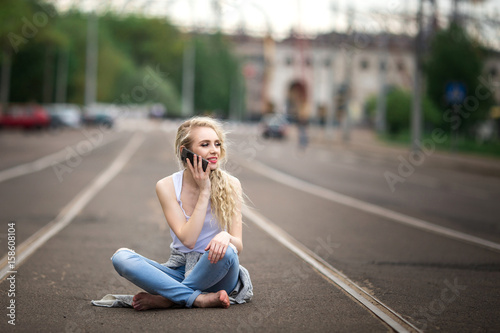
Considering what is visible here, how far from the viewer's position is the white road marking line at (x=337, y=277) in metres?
5.05

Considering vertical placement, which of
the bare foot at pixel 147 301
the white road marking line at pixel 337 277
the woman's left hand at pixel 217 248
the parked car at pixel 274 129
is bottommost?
the parked car at pixel 274 129

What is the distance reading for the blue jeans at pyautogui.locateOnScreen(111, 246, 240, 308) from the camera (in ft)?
16.6

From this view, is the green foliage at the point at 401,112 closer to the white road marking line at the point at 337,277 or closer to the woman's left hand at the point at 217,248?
the white road marking line at the point at 337,277

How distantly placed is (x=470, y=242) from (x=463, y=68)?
1293 inches

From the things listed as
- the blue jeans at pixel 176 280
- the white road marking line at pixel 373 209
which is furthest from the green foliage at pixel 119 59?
the blue jeans at pixel 176 280

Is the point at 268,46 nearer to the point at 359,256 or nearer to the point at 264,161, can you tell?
the point at 264,161

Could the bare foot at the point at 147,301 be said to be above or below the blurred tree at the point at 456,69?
below

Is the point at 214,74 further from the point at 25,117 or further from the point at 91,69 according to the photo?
the point at 25,117

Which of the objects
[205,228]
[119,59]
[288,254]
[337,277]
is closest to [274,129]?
[119,59]

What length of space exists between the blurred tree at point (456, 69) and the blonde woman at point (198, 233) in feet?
119

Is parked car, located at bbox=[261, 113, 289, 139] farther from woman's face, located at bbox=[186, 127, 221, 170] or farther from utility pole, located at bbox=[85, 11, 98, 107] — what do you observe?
woman's face, located at bbox=[186, 127, 221, 170]

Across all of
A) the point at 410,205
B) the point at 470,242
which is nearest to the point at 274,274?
the point at 470,242

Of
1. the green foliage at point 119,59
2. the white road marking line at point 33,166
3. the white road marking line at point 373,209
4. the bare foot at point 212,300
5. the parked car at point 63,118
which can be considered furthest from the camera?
the green foliage at point 119,59

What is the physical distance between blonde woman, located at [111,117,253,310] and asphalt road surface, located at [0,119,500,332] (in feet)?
0.47
